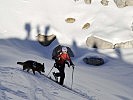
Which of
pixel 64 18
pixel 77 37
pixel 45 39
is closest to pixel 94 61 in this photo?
pixel 77 37

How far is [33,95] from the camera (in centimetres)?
1174

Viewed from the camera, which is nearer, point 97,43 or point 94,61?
point 94,61

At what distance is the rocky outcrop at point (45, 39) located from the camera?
2925 centimetres

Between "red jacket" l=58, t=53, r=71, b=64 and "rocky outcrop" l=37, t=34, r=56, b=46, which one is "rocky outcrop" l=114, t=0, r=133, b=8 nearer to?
"rocky outcrop" l=37, t=34, r=56, b=46

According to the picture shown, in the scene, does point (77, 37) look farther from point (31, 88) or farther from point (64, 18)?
point (31, 88)

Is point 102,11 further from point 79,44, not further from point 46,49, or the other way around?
point 46,49

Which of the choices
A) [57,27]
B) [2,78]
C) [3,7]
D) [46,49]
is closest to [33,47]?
[46,49]

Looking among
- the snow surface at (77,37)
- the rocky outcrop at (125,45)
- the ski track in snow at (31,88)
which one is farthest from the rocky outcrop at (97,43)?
the ski track in snow at (31,88)

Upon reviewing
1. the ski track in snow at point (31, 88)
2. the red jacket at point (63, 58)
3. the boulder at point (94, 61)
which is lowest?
the ski track in snow at point (31, 88)

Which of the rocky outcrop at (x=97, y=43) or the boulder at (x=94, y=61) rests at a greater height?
the rocky outcrop at (x=97, y=43)

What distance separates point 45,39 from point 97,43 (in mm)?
4150

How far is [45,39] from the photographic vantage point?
2953 centimetres

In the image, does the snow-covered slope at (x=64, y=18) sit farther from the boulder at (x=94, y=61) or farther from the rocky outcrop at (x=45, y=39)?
the boulder at (x=94, y=61)

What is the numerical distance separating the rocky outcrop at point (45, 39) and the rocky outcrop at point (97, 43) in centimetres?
284
